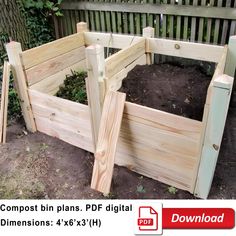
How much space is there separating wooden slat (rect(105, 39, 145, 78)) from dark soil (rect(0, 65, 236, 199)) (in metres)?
0.23

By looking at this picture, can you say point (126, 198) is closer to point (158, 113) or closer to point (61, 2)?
point (158, 113)

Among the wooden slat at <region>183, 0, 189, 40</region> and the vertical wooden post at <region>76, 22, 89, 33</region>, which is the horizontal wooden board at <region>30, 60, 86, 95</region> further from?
the wooden slat at <region>183, 0, 189, 40</region>

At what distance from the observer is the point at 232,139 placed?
2.64 m

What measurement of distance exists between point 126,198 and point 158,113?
0.74 m

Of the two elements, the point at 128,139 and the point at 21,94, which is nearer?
the point at 128,139

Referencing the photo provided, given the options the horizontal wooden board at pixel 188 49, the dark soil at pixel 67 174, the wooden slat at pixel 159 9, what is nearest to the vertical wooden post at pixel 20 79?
the dark soil at pixel 67 174

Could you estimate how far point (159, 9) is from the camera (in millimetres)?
3492

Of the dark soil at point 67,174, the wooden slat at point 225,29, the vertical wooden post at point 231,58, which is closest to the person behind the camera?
the dark soil at point 67,174

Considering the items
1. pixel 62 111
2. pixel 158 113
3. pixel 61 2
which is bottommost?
pixel 62 111

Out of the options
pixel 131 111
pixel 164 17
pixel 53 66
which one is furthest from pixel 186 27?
pixel 131 111

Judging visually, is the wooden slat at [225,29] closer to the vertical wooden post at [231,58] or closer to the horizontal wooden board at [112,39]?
the vertical wooden post at [231,58]

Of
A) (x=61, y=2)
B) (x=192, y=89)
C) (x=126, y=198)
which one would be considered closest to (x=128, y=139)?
(x=126, y=198)

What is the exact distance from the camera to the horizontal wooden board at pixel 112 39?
2908 mm

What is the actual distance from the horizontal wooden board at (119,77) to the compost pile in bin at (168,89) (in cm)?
4
